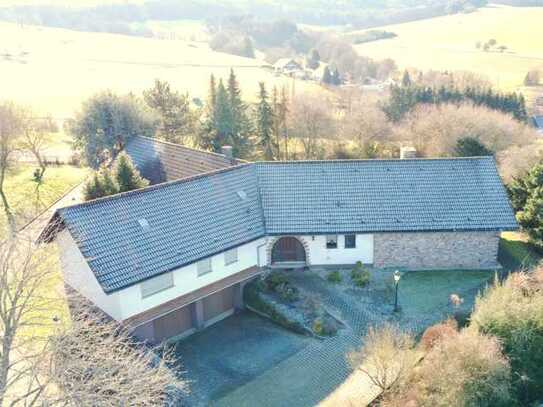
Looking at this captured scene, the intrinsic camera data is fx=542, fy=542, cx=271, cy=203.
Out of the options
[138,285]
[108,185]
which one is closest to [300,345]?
[138,285]

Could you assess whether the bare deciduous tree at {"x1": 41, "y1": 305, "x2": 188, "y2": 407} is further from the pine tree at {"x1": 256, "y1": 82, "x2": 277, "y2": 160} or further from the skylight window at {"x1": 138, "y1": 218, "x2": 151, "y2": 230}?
the pine tree at {"x1": 256, "y1": 82, "x2": 277, "y2": 160}

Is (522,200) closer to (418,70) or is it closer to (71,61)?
(418,70)

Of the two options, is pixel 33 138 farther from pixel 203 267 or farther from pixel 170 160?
pixel 203 267

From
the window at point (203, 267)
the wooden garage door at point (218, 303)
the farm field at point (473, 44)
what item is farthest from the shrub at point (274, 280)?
the farm field at point (473, 44)

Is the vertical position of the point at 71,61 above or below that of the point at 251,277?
above

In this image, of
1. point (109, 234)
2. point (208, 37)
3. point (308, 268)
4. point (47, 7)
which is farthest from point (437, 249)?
point (47, 7)

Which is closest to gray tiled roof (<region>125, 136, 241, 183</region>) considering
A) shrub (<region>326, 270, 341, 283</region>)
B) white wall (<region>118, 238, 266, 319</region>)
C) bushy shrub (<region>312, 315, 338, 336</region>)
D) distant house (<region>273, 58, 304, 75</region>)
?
white wall (<region>118, 238, 266, 319</region>)

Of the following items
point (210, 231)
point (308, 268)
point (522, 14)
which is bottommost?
point (308, 268)
